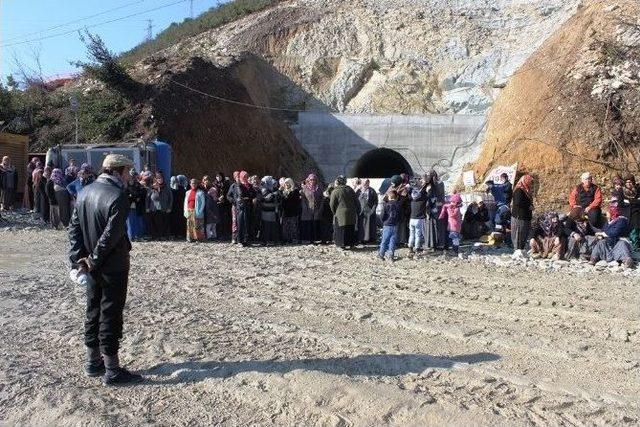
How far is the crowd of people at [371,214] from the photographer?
37.8 feet

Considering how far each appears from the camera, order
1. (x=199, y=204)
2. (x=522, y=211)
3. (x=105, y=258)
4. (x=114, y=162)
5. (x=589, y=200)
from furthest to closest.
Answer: (x=199, y=204)
(x=589, y=200)
(x=522, y=211)
(x=114, y=162)
(x=105, y=258)

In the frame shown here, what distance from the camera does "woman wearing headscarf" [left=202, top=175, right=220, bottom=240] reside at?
13.9 meters

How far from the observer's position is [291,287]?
848cm

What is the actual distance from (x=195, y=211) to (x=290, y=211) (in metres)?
2.22

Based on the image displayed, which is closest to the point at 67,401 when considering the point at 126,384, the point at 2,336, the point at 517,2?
the point at 126,384

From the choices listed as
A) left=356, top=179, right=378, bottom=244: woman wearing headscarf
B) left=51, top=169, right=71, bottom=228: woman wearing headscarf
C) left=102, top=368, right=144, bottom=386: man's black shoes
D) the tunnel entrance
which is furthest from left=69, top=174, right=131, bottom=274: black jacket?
the tunnel entrance

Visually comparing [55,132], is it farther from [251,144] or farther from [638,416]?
[638,416]

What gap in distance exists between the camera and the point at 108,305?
4668 millimetres

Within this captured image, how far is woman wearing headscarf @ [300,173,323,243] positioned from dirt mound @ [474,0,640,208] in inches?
337

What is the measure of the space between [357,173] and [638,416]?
23.9 meters

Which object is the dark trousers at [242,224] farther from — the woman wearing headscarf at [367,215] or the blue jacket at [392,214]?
the blue jacket at [392,214]

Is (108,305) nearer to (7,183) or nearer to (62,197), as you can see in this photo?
(62,197)

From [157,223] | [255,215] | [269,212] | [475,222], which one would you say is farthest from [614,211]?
[157,223]

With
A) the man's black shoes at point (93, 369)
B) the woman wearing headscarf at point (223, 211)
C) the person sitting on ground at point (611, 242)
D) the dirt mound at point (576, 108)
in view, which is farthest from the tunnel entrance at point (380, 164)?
the man's black shoes at point (93, 369)
